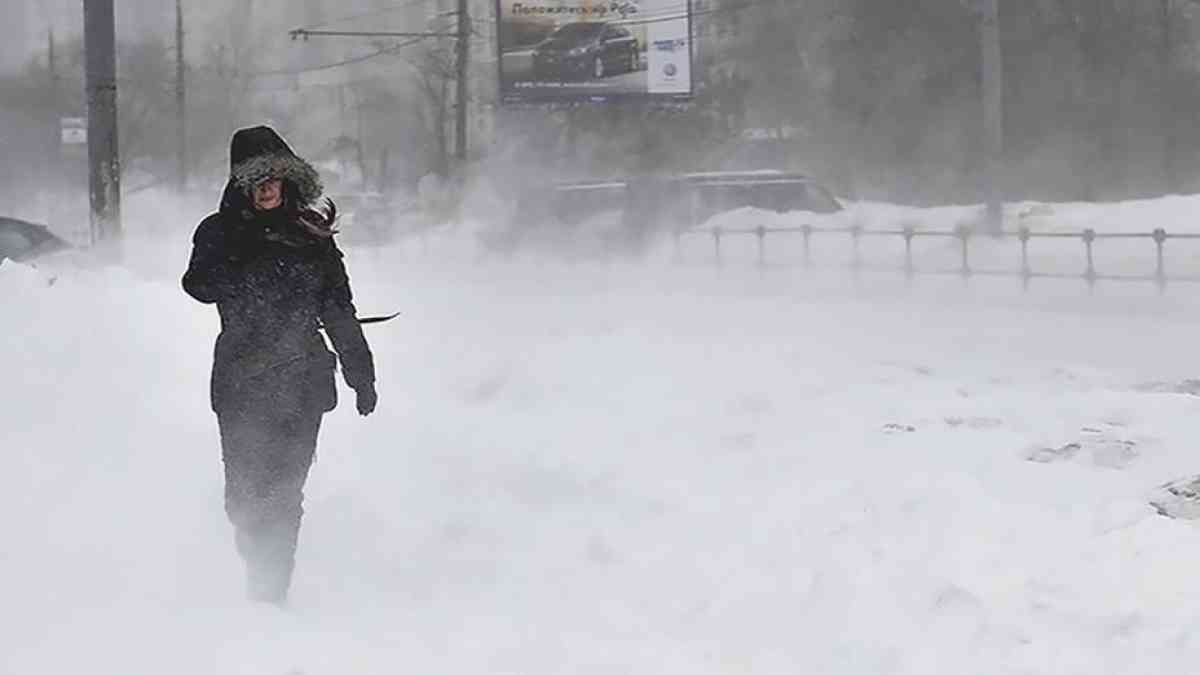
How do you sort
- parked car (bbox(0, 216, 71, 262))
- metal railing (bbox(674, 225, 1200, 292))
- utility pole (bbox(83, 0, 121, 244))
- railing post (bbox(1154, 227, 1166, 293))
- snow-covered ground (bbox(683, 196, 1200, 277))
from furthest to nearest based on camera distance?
snow-covered ground (bbox(683, 196, 1200, 277))
metal railing (bbox(674, 225, 1200, 292))
parked car (bbox(0, 216, 71, 262))
railing post (bbox(1154, 227, 1166, 293))
utility pole (bbox(83, 0, 121, 244))

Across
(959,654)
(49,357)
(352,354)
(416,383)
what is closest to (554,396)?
(416,383)

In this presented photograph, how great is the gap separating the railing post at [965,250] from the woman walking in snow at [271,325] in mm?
12508

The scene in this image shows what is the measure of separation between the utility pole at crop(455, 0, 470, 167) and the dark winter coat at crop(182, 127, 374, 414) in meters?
28.8

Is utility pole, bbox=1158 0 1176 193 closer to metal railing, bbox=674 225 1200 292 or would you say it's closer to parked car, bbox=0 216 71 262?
metal railing, bbox=674 225 1200 292

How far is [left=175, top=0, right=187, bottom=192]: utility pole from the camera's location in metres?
39.8

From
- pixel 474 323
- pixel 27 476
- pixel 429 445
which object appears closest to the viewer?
pixel 27 476

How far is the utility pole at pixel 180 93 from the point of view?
39.8 m

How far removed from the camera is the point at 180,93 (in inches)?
1645

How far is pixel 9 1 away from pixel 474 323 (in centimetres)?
1662

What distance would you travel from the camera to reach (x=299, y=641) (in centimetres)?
464

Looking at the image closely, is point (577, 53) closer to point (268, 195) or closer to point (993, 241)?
point (993, 241)

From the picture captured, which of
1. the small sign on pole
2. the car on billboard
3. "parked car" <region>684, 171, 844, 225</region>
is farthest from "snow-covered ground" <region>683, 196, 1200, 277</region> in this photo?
the small sign on pole

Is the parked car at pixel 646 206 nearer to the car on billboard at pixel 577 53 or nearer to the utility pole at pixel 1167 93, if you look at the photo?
the car on billboard at pixel 577 53

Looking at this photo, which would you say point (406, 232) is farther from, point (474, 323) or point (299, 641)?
point (299, 641)
